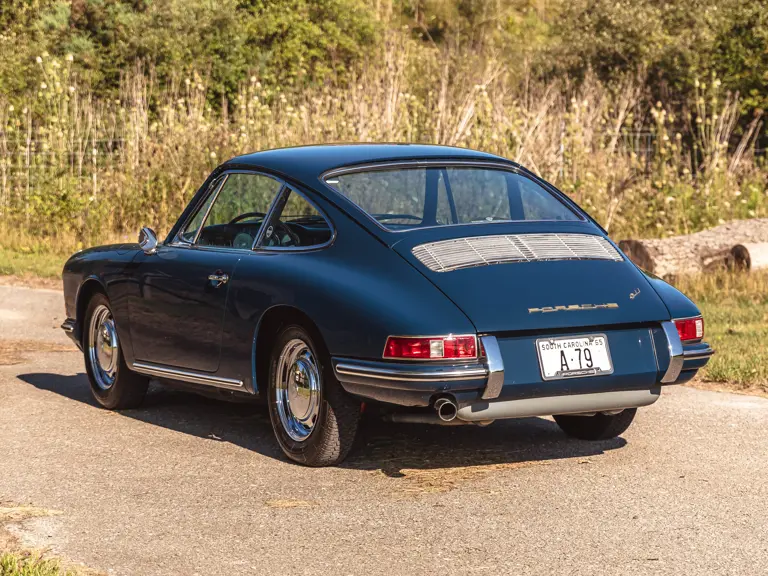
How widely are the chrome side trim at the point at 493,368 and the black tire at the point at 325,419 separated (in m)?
0.77

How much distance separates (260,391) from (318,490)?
3.04ft

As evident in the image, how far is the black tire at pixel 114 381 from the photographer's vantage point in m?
8.23

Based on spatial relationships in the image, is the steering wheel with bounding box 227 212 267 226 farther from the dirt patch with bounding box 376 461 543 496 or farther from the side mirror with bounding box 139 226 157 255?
the dirt patch with bounding box 376 461 543 496

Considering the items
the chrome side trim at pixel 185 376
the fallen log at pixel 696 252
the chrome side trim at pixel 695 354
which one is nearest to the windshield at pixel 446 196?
the chrome side trim at pixel 695 354

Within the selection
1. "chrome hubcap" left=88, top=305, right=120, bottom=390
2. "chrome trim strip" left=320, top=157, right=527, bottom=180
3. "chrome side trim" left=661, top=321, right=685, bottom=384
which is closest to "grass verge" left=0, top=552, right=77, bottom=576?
"chrome trim strip" left=320, top=157, right=527, bottom=180

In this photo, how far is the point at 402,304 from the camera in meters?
6.05

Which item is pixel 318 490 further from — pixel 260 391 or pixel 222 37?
pixel 222 37

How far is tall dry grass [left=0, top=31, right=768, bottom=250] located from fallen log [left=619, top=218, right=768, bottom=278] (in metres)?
1.94

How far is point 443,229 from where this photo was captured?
21.6ft

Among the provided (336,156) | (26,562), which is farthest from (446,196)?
(26,562)

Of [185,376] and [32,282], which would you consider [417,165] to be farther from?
[32,282]

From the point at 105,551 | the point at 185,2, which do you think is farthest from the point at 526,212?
the point at 185,2

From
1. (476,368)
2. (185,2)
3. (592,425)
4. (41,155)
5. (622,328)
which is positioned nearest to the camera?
(476,368)

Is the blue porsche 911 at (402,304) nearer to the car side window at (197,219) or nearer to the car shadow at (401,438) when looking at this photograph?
the car side window at (197,219)
